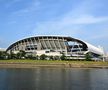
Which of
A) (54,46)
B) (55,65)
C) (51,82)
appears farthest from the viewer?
(54,46)

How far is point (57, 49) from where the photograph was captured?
133 m

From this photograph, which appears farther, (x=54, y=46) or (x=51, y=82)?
(x=54, y=46)

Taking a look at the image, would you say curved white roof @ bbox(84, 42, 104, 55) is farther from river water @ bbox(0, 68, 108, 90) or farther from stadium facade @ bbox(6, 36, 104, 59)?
river water @ bbox(0, 68, 108, 90)

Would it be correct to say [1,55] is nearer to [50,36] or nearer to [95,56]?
[50,36]

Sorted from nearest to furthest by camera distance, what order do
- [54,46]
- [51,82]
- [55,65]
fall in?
[51,82] < [55,65] < [54,46]

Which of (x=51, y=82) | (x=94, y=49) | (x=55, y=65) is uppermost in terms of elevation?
(x=94, y=49)

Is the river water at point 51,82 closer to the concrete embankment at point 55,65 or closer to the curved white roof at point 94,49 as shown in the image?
the concrete embankment at point 55,65

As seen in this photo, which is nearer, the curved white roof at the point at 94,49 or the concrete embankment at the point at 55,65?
the concrete embankment at the point at 55,65

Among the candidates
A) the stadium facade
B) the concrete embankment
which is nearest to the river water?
the concrete embankment

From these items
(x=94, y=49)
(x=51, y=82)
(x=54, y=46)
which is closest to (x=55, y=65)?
(x=54, y=46)

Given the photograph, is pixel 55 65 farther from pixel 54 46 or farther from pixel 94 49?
pixel 94 49

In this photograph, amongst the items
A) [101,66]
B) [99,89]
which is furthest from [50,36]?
[99,89]

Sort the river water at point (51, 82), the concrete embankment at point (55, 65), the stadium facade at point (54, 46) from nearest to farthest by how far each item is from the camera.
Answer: the river water at point (51, 82), the concrete embankment at point (55, 65), the stadium facade at point (54, 46)

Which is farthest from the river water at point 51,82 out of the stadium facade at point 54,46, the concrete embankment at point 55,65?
the stadium facade at point 54,46
